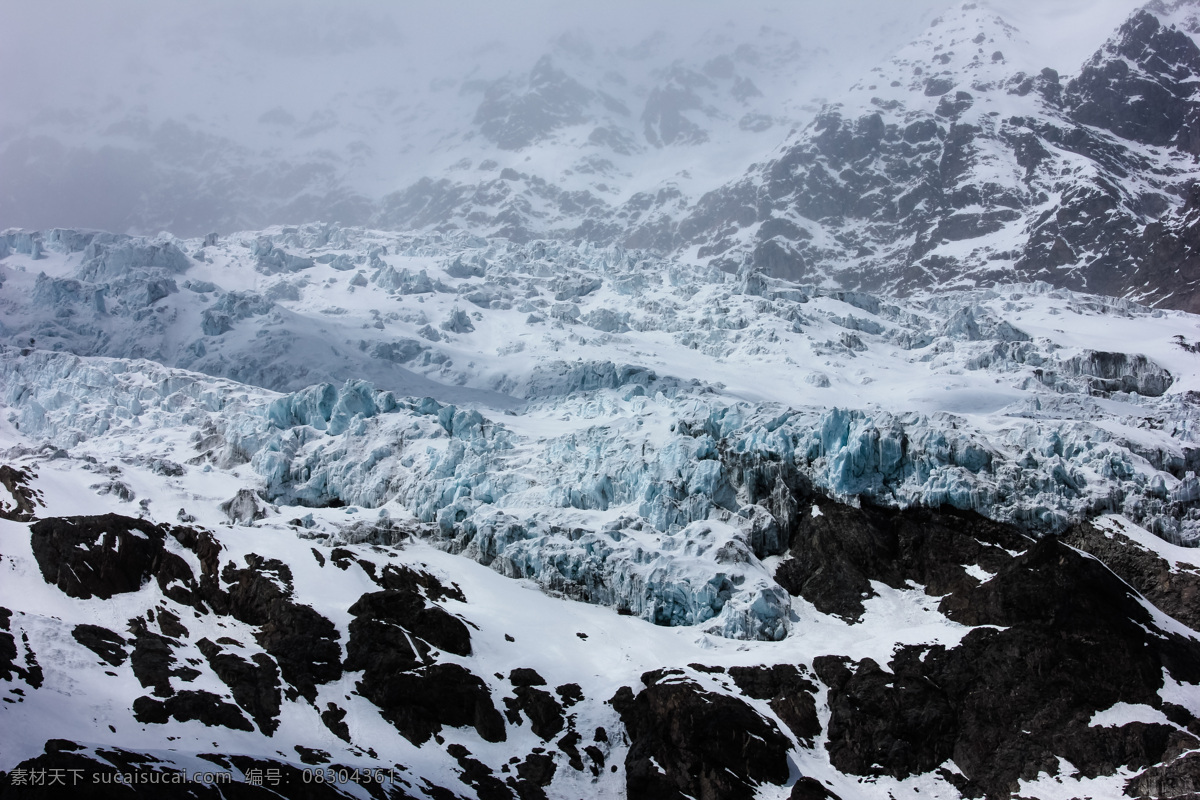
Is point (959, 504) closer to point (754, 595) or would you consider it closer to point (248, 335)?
point (754, 595)

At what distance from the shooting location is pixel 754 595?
86.4m

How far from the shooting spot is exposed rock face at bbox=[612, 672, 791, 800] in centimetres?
6744

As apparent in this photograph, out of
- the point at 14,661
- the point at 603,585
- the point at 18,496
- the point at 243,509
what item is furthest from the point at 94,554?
the point at 603,585

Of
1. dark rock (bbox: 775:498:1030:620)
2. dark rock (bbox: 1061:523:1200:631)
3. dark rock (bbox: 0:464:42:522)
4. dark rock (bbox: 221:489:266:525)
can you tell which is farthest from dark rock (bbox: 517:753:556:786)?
dark rock (bbox: 1061:523:1200:631)

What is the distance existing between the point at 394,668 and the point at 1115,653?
188 feet

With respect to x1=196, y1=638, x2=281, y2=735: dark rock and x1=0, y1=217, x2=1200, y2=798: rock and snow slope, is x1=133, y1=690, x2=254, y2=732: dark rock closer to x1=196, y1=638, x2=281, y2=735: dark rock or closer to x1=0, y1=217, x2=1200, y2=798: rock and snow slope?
x1=0, y1=217, x2=1200, y2=798: rock and snow slope

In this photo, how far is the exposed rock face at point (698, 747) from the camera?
67.4 metres

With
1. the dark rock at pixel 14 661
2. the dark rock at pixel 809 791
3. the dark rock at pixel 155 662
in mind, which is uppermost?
the dark rock at pixel 14 661

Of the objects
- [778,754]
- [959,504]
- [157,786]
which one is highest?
[959,504]

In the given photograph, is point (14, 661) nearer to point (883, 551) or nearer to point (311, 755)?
point (311, 755)

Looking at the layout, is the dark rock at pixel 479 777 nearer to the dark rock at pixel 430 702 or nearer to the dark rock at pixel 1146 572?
the dark rock at pixel 430 702

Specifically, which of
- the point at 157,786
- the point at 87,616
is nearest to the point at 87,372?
A: the point at 87,616

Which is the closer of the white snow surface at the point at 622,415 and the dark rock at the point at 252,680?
the dark rock at the point at 252,680

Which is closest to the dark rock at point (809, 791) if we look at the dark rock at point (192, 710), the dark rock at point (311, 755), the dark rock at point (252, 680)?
the dark rock at point (311, 755)
